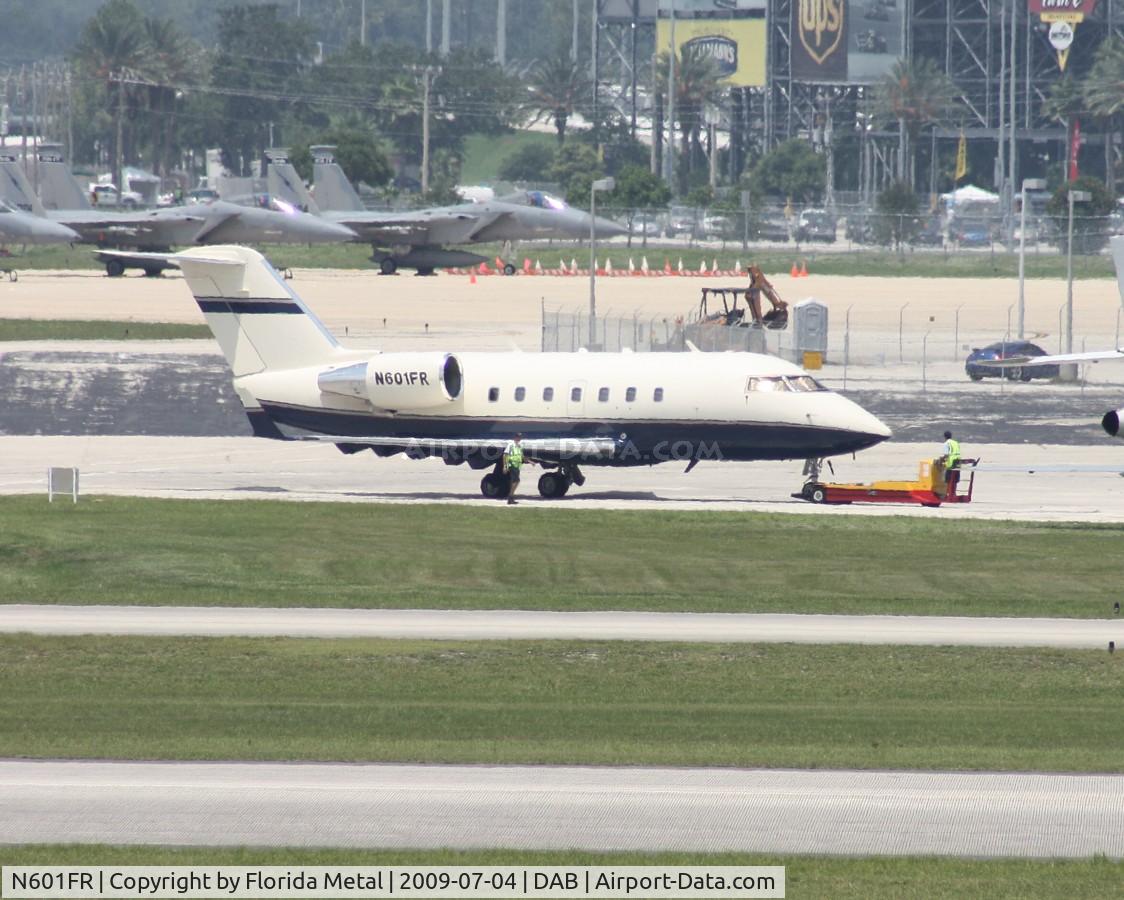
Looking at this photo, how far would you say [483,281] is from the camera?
347 ft

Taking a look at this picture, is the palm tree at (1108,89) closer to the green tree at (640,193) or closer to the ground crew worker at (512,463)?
the green tree at (640,193)

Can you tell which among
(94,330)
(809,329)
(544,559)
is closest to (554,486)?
(544,559)

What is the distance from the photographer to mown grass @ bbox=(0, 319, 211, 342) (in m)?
73.0

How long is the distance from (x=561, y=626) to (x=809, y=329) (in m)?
45.3

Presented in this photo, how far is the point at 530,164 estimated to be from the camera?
191375 mm

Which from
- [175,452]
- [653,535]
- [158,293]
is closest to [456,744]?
[653,535]

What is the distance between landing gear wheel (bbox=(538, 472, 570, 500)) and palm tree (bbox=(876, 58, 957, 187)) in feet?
403

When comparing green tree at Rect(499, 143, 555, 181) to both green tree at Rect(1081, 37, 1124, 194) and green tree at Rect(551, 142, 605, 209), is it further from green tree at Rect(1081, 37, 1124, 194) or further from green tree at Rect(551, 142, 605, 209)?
green tree at Rect(1081, 37, 1124, 194)

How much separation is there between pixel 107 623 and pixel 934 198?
12406 cm

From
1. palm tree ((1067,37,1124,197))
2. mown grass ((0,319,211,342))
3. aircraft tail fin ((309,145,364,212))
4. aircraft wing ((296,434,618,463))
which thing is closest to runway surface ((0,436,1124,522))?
aircraft wing ((296,434,618,463))

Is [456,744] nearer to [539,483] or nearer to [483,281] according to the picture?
[539,483]

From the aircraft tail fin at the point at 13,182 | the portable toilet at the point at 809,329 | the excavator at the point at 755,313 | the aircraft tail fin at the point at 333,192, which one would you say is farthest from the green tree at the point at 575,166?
the portable toilet at the point at 809,329

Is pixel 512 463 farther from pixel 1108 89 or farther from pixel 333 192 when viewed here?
pixel 1108 89

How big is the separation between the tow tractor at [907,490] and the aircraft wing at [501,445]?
14.4 ft
